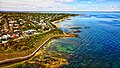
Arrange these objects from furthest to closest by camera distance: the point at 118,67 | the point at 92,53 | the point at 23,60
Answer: the point at 92,53 < the point at 23,60 < the point at 118,67

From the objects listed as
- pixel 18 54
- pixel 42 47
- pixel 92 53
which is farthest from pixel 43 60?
pixel 92 53

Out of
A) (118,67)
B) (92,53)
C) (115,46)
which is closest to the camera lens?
(118,67)

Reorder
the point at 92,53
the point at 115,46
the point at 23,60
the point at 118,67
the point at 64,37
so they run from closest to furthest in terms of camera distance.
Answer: the point at 118,67 < the point at 23,60 < the point at 92,53 < the point at 115,46 < the point at 64,37

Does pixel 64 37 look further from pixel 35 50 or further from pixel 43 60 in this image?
pixel 43 60

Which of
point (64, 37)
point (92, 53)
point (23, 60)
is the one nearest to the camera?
point (23, 60)

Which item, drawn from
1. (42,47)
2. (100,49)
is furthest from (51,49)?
(100,49)

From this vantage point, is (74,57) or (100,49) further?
(100,49)

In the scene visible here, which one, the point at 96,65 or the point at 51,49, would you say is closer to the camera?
the point at 96,65

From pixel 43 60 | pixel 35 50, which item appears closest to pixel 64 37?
pixel 35 50

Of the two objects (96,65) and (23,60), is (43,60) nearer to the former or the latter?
(23,60)
